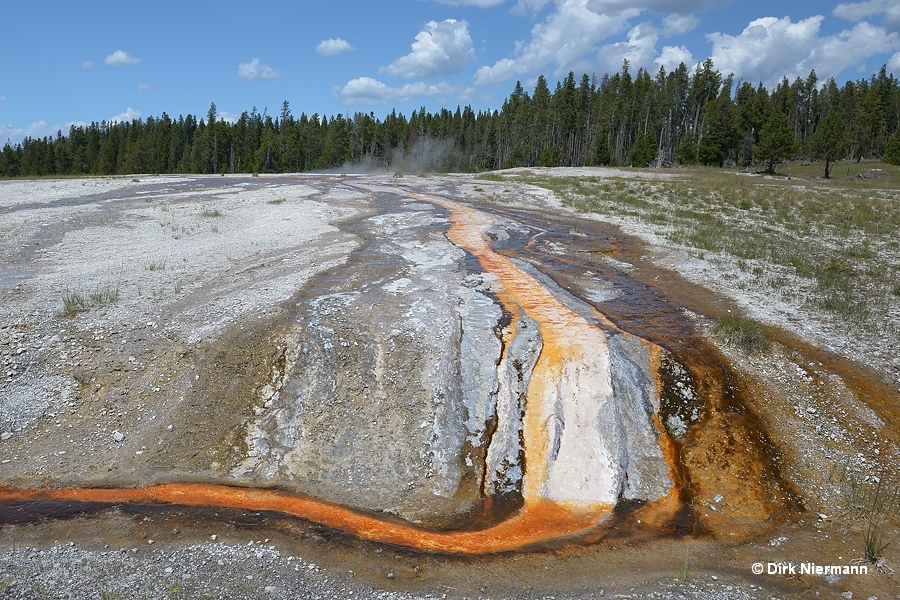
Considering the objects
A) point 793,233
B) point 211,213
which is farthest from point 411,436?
point 793,233

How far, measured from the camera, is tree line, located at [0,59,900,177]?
72562 millimetres

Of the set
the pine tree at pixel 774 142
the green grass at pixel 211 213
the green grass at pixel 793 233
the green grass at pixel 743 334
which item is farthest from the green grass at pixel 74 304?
the pine tree at pixel 774 142

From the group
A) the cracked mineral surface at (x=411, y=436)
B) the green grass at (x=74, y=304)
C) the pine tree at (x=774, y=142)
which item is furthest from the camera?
the pine tree at (x=774, y=142)

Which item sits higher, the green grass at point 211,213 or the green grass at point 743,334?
the green grass at point 211,213

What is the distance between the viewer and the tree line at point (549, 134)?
238ft

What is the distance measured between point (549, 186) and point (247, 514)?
3153 centimetres

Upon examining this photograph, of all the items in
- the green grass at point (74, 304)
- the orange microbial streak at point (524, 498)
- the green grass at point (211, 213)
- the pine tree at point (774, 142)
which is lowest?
the orange microbial streak at point (524, 498)

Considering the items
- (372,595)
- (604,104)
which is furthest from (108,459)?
(604,104)

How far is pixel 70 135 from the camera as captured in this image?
113312mm

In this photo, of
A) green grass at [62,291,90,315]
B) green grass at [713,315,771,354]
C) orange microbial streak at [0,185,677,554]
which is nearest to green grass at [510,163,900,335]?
green grass at [713,315,771,354]

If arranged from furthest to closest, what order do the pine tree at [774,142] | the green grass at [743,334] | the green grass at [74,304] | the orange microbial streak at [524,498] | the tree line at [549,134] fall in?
A: the tree line at [549,134], the pine tree at [774,142], the green grass at [74,304], the green grass at [743,334], the orange microbial streak at [524,498]

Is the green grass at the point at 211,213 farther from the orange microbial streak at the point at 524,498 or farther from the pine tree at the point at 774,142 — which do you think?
the pine tree at the point at 774,142

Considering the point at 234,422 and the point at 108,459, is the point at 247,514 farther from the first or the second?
the point at 108,459

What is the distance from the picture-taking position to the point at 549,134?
91688mm
